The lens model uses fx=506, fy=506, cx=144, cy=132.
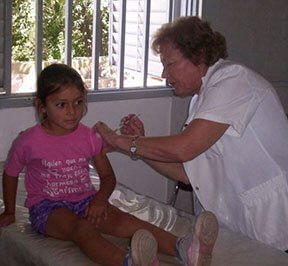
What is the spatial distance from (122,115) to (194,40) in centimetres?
105

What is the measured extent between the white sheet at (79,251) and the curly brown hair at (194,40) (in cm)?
59

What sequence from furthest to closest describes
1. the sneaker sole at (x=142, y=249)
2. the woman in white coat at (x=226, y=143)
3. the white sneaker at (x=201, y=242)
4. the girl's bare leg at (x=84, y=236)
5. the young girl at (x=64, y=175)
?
1. the woman in white coat at (x=226, y=143)
2. the young girl at (x=64, y=175)
3. the girl's bare leg at (x=84, y=236)
4. the white sneaker at (x=201, y=242)
5. the sneaker sole at (x=142, y=249)

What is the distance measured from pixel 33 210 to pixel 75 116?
340mm

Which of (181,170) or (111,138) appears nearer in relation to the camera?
(111,138)

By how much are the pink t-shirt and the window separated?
0.78 meters

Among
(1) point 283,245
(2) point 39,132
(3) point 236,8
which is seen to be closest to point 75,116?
(2) point 39,132

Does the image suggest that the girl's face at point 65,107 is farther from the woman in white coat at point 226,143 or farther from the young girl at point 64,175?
the woman in white coat at point 226,143

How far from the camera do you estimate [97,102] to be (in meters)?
2.61

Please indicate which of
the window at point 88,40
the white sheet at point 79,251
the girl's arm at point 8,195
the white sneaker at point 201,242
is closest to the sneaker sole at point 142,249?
the white sneaker at point 201,242

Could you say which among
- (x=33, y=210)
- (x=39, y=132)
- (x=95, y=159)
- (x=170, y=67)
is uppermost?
(x=170, y=67)

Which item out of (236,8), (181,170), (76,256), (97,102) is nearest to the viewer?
(76,256)

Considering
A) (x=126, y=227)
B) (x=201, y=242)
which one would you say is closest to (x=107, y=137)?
(x=126, y=227)

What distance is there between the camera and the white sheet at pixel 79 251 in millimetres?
1518

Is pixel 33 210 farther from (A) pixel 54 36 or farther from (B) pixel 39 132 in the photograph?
(A) pixel 54 36
